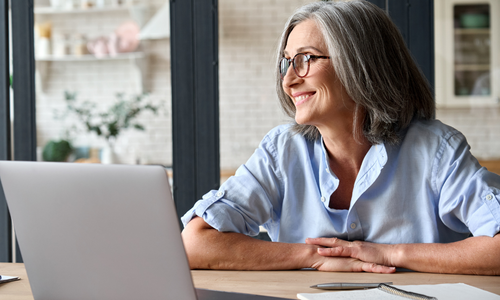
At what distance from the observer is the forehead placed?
1.44m

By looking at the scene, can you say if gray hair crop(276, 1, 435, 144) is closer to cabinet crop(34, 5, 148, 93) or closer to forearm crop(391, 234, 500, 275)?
forearm crop(391, 234, 500, 275)

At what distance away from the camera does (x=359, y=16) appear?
1415mm

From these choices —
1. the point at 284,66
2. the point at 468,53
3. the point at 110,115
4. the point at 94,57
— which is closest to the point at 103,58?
the point at 94,57

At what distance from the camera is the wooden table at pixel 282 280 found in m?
0.96

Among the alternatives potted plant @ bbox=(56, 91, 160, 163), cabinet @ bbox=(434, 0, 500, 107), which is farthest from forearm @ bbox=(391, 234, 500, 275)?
potted plant @ bbox=(56, 91, 160, 163)

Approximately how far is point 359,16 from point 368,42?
9 cm

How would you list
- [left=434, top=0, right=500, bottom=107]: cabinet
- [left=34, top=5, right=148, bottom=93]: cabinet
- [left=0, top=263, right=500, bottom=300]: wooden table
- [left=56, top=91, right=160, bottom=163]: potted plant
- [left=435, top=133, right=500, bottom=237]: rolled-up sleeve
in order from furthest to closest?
[left=34, top=5, right=148, bottom=93]: cabinet < [left=56, top=91, right=160, bottom=163]: potted plant < [left=434, top=0, right=500, bottom=107]: cabinet < [left=435, top=133, right=500, bottom=237]: rolled-up sleeve < [left=0, top=263, right=500, bottom=300]: wooden table

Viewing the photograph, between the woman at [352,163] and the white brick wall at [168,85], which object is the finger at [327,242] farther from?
the white brick wall at [168,85]

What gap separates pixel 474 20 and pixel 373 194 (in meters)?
3.58

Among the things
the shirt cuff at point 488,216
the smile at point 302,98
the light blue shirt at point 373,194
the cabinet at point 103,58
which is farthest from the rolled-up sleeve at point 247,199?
the cabinet at point 103,58

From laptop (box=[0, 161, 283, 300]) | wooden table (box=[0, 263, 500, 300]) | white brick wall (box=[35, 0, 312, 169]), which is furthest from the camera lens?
white brick wall (box=[35, 0, 312, 169])

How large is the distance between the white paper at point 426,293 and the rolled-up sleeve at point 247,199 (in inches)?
18.8

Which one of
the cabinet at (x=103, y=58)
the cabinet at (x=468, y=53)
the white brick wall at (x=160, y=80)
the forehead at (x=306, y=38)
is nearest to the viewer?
the forehead at (x=306, y=38)

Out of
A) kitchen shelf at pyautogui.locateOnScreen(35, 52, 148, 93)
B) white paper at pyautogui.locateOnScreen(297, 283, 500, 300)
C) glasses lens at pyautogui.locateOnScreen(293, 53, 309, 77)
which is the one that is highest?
kitchen shelf at pyautogui.locateOnScreen(35, 52, 148, 93)
